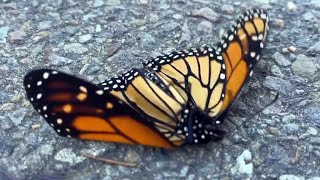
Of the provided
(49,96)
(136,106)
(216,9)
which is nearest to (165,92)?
(136,106)

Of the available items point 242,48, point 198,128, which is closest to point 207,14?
point 242,48

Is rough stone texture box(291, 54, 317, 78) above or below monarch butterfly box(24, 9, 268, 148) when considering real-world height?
below

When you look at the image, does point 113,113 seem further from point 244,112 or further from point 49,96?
point 244,112

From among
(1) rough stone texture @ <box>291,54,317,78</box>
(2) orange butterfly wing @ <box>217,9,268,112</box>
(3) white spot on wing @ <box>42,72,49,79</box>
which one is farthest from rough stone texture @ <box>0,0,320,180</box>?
(3) white spot on wing @ <box>42,72,49,79</box>

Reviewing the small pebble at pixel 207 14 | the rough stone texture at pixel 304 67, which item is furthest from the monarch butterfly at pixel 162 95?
the small pebble at pixel 207 14

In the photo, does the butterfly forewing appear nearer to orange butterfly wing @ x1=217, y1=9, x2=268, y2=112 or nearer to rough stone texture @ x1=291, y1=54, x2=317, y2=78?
orange butterfly wing @ x1=217, y1=9, x2=268, y2=112

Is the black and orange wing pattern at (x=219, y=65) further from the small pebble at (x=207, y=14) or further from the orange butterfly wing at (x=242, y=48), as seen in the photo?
the small pebble at (x=207, y=14)
